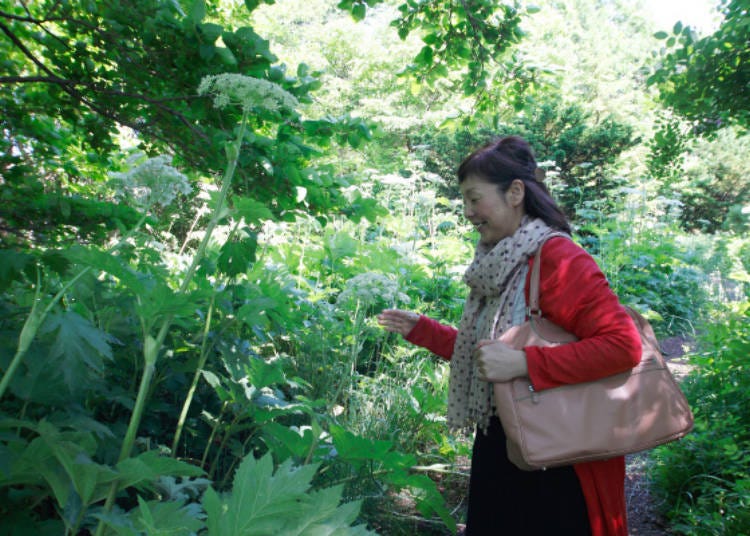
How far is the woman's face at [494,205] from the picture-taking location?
199 cm

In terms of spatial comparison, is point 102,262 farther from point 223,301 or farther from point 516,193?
point 516,193

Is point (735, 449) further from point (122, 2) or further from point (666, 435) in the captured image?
point (122, 2)

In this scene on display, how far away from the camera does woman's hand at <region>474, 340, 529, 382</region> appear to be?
165cm

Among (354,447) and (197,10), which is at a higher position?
(197,10)

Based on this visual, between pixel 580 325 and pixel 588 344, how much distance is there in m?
0.09

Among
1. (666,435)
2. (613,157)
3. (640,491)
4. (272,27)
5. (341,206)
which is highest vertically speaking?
(272,27)

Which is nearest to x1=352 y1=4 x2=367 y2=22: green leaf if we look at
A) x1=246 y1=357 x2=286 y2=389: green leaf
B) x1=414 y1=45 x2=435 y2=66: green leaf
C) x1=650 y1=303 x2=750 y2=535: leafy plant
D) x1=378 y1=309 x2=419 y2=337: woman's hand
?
x1=414 y1=45 x2=435 y2=66: green leaf

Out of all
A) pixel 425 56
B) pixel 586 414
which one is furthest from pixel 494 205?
pixel 425 56

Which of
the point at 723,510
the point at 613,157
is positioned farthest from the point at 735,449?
the point at 613,157

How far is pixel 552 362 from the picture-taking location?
163cm

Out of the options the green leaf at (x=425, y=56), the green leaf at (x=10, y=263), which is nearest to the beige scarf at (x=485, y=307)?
the green leaf at (x=10, y=263)

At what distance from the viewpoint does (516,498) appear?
1.91 metres

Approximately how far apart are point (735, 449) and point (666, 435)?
4.58 ft

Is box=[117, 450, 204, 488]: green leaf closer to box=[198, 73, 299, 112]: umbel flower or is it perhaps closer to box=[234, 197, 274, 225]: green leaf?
box=[234, 197, 274, 225]: green leaf
